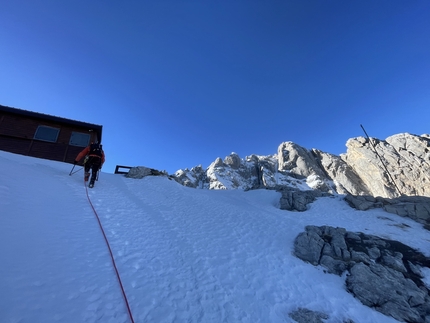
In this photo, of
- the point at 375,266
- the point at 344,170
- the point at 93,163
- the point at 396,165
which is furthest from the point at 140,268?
the point at 344,170

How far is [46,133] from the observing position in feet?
56.0

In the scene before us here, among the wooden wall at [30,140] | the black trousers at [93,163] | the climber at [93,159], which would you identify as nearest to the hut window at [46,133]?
the wooden wall at [30,140]

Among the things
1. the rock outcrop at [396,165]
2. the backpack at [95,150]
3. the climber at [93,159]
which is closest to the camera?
the climber at [93,159]

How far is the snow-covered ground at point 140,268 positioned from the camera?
3268 millimetres

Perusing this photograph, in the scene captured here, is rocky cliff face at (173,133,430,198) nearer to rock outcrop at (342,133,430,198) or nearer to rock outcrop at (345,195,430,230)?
rock outcrop at (342,133,430,198)

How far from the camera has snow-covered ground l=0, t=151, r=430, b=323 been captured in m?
3.27

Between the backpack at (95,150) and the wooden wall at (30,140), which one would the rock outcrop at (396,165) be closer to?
the backpack at (95,150)

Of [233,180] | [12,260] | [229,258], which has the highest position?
[233,180]

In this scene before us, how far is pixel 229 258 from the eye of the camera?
21.4 feet

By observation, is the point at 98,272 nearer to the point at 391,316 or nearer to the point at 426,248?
the point at 391,316

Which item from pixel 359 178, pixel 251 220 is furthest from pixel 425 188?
pixel 251 220

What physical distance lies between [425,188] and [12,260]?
70590 mm

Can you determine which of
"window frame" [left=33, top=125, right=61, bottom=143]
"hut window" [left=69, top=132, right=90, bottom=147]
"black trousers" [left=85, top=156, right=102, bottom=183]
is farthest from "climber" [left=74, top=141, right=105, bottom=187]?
"window frame" [left=33, top=125, right=61, bottom=143]

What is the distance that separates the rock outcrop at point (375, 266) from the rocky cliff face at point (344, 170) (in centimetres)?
2717
